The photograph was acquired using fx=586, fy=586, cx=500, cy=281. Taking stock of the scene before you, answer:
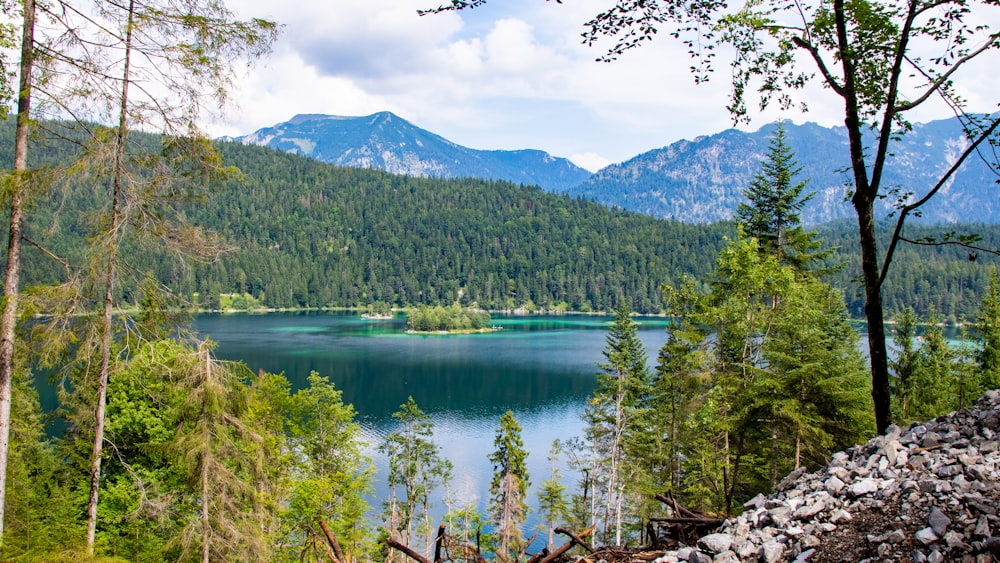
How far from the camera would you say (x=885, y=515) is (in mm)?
3627

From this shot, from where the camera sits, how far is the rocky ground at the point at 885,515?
316cm

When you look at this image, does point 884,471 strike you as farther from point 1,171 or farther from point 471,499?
point 471,499

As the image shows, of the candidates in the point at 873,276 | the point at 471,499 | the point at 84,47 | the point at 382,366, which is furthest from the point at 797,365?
the point at 382,366

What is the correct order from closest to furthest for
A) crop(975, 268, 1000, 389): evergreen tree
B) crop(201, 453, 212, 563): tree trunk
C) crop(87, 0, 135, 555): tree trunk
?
crop(87, 0, 135, 555): tree trunk < crop(201, 453, 212, 563): tree trunk < crop(975, 268, 1000, 389): evergreen tree

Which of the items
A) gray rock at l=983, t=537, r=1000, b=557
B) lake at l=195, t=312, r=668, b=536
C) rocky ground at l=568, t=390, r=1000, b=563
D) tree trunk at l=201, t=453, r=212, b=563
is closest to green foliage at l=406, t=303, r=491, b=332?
lake at l=195, t=312, r=668, b=536

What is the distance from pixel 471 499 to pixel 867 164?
26.1 metres

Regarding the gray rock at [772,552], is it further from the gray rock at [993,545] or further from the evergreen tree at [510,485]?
the evergreen tree at [510,485]

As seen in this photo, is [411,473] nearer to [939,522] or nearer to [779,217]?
[779,217]

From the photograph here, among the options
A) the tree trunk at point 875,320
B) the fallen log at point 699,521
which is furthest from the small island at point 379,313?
the fallen log at point 699,521

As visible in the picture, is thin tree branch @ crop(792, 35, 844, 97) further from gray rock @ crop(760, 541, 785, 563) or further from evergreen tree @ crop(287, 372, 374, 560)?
evergreen tree @ crop(287, 372, 374, 560)

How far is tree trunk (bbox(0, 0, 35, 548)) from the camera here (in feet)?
19.8

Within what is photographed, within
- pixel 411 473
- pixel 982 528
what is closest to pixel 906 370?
pixel 411 473

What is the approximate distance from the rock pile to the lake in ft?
40.3

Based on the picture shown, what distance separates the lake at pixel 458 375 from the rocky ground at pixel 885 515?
1225 centimetres
